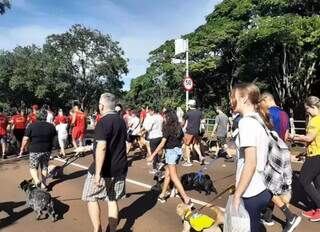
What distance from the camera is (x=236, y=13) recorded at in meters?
35.0

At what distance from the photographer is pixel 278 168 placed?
558 centimetres

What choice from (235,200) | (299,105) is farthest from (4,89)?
(235,200)

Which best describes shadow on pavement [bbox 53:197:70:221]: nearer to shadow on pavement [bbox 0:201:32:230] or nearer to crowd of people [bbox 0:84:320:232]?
shadow on pavement [bbox 0:201:32:230]

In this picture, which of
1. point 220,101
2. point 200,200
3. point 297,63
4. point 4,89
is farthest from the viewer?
point 4,89

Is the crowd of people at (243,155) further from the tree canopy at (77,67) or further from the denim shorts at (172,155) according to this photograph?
the tree canopy at (77,67)

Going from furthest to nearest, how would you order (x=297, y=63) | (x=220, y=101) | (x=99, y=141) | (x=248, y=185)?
1. (x=220, y=101)
2. (x=297, y=63)
3. (x=99, y=141)
4. (x=248, y=185)

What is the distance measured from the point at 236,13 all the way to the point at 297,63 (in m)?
6.68

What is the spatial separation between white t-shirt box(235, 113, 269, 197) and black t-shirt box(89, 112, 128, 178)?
7.78 feet

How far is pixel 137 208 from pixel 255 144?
189 inches

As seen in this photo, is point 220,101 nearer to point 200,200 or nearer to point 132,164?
point 132,164

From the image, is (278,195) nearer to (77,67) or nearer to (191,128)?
(191,128)

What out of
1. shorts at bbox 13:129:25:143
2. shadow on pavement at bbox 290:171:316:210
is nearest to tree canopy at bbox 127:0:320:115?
shorts at bbox 13:129:25:143

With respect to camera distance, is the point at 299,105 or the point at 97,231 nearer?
the point at 97,231

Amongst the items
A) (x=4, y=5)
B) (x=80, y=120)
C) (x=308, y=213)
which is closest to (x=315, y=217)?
(x=308, y=213)
